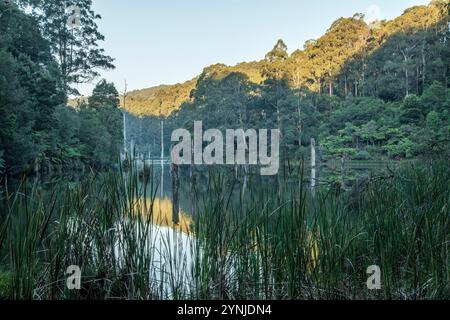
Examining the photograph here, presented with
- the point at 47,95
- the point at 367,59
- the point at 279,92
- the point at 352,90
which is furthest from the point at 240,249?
the point at 352,90

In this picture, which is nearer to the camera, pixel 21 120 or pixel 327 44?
pixel 21 120

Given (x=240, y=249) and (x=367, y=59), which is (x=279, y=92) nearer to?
(x=367, y=59)

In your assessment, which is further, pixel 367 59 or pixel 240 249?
pixel 367 59

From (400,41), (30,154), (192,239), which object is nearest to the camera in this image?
(192,239)

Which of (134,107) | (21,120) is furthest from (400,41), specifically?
(134,107)

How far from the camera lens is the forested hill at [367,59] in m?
22.6

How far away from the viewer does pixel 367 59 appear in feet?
86.0

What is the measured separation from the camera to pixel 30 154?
979cm

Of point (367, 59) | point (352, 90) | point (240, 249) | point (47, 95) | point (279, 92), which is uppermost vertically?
point (367, 59)

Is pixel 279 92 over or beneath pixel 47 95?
over

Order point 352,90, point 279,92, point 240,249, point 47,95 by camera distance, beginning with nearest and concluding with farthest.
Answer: point 240,249, point 47,95, point 279,92, point 352,90

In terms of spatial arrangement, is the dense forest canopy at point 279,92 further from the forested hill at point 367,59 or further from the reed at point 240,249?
the reed at point 240,249

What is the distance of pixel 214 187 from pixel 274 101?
20.0 metres
